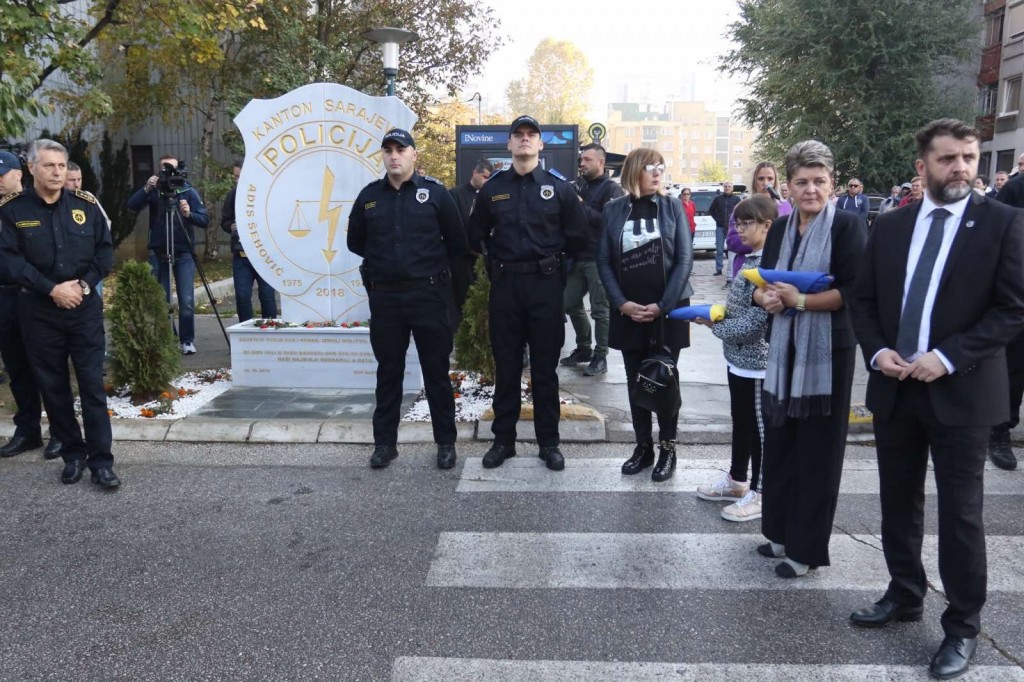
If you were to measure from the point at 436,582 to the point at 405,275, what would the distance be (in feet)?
7.33

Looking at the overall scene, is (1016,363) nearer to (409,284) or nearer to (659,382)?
(659,382)

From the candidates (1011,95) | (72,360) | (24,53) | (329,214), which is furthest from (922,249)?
(1011,95)

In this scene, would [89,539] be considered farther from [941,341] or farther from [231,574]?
[941,341]

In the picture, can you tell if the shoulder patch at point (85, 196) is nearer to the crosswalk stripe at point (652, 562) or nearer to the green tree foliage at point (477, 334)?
the green tree foliage at point (477, 334)

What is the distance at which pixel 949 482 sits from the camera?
10.2ft

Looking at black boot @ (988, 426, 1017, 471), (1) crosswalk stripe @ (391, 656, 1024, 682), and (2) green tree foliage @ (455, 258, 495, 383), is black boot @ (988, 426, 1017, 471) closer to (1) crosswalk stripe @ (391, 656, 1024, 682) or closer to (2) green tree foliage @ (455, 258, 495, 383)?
(1) crosswalk stripe @ (391, 656, 1024, 682)

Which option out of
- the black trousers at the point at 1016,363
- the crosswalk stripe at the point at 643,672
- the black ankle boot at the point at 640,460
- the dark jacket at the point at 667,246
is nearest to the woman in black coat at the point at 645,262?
the dark jacket at the point at 667,246

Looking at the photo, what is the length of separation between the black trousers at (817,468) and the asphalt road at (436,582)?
194 mm

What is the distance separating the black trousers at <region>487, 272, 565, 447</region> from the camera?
5336 millimetres

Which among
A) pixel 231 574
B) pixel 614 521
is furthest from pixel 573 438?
pixel 231 574

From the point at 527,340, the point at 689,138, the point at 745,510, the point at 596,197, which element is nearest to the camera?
the point at 745,510

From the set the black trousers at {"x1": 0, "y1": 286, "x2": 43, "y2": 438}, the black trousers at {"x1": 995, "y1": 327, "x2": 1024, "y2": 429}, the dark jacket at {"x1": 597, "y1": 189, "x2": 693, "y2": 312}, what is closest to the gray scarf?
the dark jacket at {"x1": 597, "y1": 189, "x2": 693, "y2": 312}

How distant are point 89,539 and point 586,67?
209 ft

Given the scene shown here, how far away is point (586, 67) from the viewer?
63938 mm
